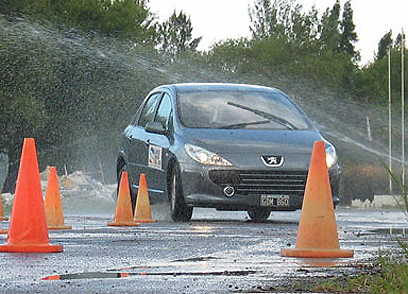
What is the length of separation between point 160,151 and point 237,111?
996 millimetres

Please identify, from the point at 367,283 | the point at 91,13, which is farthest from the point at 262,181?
the point at 91,13

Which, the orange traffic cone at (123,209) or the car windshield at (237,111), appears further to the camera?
the car windshield at (237,111)

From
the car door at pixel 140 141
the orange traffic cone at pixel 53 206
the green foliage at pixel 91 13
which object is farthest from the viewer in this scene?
the green foliage at pixel 91 13

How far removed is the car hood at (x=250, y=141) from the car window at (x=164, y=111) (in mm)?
795

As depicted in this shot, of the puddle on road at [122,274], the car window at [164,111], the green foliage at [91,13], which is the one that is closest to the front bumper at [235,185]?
the car window at [164,111]

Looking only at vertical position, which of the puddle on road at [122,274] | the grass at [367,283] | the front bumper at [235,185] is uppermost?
the front bumper at [235,185]

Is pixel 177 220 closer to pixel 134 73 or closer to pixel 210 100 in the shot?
pixel 210 100

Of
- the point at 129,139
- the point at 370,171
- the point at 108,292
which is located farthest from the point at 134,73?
the point at 108,292

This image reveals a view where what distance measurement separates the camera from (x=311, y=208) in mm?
8977

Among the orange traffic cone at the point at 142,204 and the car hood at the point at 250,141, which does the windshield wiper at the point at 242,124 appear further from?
the orange traffic cone at the point at 142,204

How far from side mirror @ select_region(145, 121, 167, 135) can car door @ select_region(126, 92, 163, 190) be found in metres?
0.48

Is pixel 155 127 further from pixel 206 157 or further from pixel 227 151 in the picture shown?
pixel 227 151

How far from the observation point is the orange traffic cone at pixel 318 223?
28.9ft

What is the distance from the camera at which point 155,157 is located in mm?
14664
